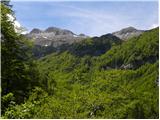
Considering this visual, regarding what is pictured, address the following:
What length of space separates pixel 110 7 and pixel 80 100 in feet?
15.0

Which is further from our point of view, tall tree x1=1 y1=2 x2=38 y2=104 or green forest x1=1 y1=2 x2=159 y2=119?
tall tree x1=1 y1=2 x2=38 y2=104

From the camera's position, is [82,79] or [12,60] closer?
[12,60]

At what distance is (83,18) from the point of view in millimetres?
7758

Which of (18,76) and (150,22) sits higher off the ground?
(150,22)

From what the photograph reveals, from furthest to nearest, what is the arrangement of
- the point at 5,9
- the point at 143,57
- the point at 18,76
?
the point at 143,57
the point at 18,76
the point at 5,9

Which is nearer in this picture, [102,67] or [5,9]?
[5,9]

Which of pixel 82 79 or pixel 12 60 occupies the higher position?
pixel 12 60

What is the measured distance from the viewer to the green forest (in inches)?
367

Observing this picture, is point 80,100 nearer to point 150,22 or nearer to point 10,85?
point 10,85

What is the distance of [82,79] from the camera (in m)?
36.9

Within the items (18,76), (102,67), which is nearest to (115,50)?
(102,67)

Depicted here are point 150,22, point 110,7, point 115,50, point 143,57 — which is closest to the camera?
point 150,22

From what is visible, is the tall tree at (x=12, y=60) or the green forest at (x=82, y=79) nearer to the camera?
the green forest at (x=82, y=79)

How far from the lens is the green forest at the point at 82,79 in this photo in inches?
367
